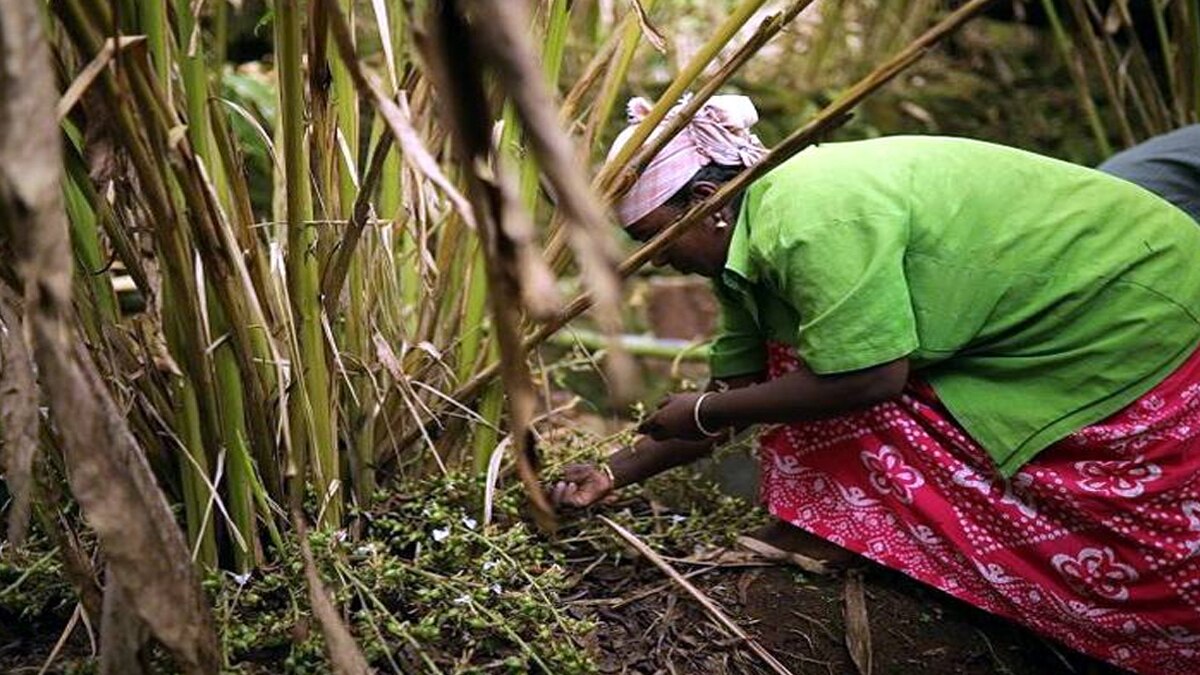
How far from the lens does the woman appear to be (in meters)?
1.42

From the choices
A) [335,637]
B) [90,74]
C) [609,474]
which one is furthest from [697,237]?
[90,74]

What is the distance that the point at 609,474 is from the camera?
158cm

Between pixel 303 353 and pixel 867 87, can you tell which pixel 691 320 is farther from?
pixel 867 87

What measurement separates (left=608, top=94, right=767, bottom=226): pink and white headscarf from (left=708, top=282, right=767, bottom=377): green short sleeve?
24 centimetres

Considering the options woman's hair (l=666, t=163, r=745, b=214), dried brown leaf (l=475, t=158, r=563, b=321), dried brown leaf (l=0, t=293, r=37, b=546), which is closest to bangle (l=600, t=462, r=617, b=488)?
woman's hair (l=666, t=163, r=745, b=214)

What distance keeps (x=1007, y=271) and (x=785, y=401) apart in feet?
0.91

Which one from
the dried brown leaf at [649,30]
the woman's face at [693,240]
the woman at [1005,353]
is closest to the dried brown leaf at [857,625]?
the woman at [1005,353]

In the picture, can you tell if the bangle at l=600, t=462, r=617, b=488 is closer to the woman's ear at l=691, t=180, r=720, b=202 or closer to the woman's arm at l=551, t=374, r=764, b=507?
the woman's arm at l=551, t=374, r=764, b=507

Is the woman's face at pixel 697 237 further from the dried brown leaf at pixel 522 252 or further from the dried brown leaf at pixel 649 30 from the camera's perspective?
the dried brown leaf at pixel 522 252

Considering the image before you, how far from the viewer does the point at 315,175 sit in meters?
1.33

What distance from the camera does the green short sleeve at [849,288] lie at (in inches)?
53.6

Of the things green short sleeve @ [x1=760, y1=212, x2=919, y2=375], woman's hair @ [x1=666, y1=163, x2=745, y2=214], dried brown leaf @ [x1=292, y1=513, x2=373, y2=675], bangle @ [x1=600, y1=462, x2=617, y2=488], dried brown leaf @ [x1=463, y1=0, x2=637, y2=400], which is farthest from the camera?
bangle @ [x1=600, y1=462, x2=617, y2=488]

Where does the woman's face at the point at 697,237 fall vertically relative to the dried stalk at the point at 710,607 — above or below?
above

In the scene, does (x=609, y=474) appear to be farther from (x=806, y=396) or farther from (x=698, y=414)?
(x=806, y=396)
